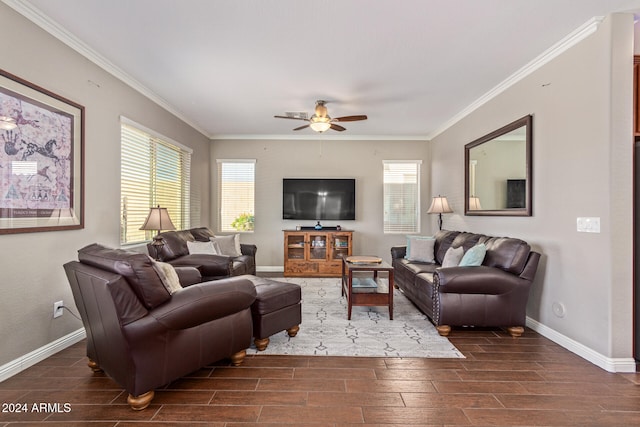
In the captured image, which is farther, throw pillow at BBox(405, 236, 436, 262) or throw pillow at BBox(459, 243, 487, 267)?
throw pillow at BBox(405, 236, 436, 262)

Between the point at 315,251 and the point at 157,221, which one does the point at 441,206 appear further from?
the point at 157,221

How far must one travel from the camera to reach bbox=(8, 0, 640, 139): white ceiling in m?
2.38

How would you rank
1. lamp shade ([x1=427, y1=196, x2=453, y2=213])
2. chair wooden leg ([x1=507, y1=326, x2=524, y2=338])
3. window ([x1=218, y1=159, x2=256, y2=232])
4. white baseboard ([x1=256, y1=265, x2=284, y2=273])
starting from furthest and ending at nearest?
window ([x1=218, y1=159, x2=256, y2=232]) < white baseboard ([x1=256, y1=265, x2=284, y2=273]) < lamp shade ([x1=427, y1=196, x2=453, y2=213]) < chair wooden leg ([x1=507, y1=326, x2=524, y2=338])

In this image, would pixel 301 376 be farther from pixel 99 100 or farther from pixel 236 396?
pixel 99 100

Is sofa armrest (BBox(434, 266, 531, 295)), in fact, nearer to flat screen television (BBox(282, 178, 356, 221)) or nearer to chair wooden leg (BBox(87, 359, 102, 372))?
chair wooden leg (BBox(87, 359, 102, 372))

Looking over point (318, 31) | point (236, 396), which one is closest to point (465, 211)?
point (318, 31)

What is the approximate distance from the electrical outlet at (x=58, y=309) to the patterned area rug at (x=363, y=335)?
5.52ft

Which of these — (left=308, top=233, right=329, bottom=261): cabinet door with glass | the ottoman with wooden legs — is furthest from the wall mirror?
the ottoman with wooden legs

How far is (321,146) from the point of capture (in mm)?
6445

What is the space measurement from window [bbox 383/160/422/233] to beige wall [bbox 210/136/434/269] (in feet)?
0.42

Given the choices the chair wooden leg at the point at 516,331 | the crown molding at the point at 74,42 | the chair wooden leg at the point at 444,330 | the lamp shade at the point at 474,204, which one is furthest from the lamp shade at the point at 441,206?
the crown molding at the point at 74,42

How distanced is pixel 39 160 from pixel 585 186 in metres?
4.55

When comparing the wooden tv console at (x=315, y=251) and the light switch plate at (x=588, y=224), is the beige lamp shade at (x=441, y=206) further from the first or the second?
the light switch plate at (x=588, y=224)

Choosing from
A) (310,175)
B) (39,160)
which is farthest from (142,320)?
(310,175)
